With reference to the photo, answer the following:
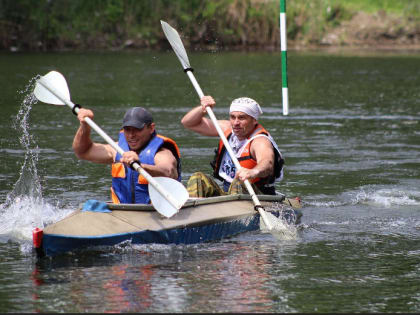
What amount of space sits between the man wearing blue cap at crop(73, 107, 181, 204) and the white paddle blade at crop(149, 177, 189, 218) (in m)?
0.19

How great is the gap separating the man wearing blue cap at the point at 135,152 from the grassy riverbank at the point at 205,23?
1077 inches

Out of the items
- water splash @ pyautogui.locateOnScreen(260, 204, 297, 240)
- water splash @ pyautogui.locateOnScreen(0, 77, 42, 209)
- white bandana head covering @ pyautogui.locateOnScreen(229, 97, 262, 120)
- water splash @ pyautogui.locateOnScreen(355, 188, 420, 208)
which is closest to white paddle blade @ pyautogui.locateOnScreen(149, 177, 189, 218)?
water splash @ pyautogui.locateOnScreen(260, 204, 297, 240)

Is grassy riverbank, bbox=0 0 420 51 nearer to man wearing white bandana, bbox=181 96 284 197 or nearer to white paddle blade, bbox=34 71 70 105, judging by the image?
man wearing white bandana, bbox=181 96 284 197

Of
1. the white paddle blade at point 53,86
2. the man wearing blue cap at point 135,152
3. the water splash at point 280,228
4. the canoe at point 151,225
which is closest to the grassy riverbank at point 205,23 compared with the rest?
the white paddle blade at point 53,86

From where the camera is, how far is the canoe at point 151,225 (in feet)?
22.1

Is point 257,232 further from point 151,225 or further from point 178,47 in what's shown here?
point 178,47

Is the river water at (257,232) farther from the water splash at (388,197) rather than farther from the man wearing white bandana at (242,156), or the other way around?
the man wearing white bandana at (242,156)

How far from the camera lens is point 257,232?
8062 millimetres

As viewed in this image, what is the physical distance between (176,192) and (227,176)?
1381mm

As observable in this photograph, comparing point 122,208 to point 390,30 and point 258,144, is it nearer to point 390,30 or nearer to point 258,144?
point 258,144

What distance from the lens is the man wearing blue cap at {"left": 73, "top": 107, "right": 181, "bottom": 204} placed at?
7340mm

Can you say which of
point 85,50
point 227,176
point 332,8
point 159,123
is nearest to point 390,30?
point 332,8

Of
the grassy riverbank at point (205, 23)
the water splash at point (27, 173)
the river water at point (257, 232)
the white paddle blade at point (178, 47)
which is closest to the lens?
the river water at point (257, 232)

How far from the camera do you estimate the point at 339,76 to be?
24250 millimetres
